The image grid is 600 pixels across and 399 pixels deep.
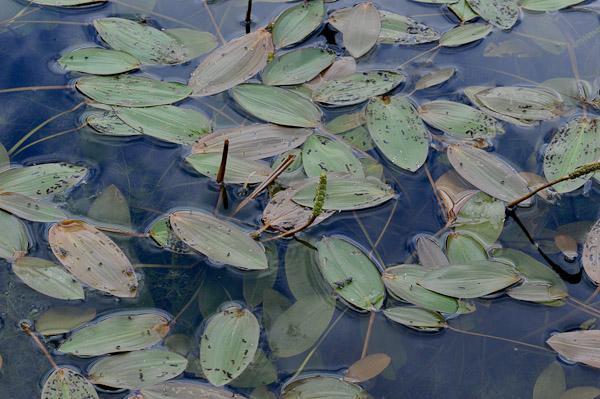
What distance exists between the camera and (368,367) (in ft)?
4.63

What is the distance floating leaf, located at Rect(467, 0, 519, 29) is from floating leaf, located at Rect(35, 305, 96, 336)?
142 cm

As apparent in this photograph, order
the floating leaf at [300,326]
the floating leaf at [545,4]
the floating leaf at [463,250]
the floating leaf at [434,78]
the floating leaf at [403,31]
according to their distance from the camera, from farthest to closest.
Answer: the floating leaf at [545,4]
the floating leaf at [403,31]
the floating leaf at [434,78]
the floating leaf at [463,250]
the floating leaf at [300,326]

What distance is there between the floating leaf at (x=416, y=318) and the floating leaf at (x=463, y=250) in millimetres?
148

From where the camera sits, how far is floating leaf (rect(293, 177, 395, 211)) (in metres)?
1.62

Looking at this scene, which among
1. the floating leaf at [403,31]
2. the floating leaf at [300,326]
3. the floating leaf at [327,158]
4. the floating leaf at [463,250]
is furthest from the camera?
the floating leaf at [403,31]

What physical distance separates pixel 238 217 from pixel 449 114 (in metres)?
0.64

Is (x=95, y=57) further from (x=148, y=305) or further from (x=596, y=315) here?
(x=596, y=315)

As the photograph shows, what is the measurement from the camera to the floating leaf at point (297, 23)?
1.98 metres

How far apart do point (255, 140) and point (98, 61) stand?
19.9 inches

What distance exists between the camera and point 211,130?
5.74ft

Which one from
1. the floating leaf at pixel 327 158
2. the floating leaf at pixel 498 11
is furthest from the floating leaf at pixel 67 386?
the floating leaf at pixel 498 11


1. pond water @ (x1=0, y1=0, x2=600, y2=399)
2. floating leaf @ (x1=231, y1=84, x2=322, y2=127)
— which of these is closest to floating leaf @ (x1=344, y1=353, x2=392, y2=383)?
pond water @ (x1=0, y1=0, x2=600, y2=399)

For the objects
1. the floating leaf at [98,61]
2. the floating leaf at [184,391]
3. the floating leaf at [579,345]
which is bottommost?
the floating leaf at [579,345]

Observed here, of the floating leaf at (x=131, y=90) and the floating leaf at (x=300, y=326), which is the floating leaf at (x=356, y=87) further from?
the floating leaf at (x=300, y=326)
